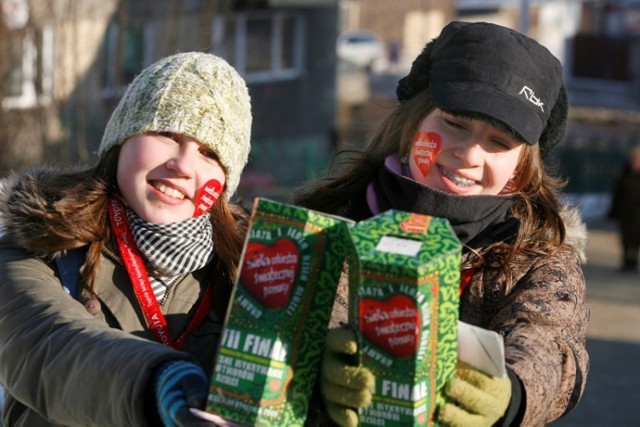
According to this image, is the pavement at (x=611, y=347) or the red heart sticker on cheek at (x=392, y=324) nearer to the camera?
the red heart sticker on cheek at (x=392, y=324)

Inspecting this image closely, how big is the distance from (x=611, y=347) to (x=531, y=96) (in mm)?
8565

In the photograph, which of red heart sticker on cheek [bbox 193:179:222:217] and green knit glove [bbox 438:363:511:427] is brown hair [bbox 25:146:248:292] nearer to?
red heart sticker on cheek [bbox 193:179:222:217]

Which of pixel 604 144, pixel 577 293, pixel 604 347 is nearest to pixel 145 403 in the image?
pixel 577 293

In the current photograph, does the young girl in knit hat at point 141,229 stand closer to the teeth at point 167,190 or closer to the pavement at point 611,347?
the teeth at point 167,190

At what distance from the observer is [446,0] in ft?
172

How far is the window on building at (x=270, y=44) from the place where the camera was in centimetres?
2466

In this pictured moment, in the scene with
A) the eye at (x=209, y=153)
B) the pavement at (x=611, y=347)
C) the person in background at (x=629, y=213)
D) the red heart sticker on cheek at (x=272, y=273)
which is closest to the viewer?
the red heart sticker on cheek at (x=272, y=273)

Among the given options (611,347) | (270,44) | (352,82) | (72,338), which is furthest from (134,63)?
(72,338)

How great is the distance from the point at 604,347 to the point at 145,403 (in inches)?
365

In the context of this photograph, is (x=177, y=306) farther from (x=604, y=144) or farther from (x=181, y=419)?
(x=604, y=144)

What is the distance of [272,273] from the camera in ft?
7.47

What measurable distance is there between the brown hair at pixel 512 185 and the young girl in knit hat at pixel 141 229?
1.07ft

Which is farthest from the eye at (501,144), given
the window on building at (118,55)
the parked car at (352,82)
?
the parked car at (352,82)

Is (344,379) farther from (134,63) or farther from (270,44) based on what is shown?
(270,44)
